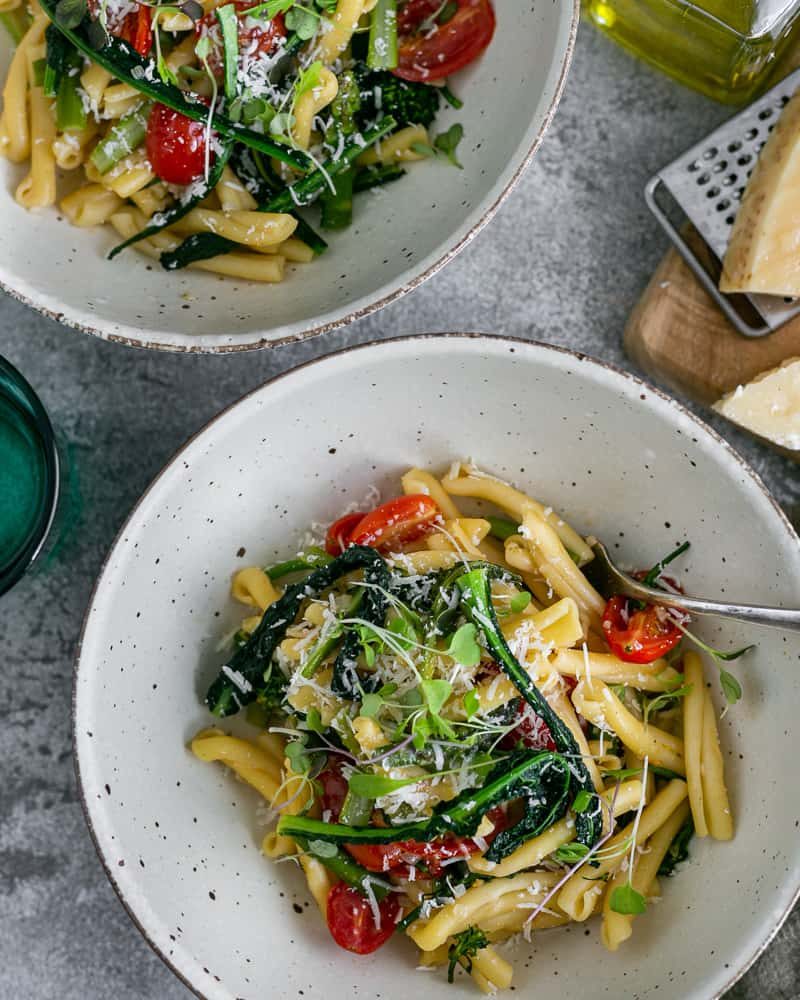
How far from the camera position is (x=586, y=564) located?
1.87m

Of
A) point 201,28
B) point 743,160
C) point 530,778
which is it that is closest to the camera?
point 530,778

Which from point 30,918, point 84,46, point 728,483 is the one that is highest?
point 84,46

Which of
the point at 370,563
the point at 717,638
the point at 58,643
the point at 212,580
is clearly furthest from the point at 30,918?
the point at 717,638

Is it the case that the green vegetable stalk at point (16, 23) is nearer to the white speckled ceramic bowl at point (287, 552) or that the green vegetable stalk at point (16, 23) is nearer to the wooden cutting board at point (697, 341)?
the white speckled ceramic bowl at point (287, 552)

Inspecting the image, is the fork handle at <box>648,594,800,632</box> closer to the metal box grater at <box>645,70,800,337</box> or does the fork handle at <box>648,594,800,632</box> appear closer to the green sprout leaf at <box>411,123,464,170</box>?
the metal box grater at <box>645,70,800,337</box>

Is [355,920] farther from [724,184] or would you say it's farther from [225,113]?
[724,184]

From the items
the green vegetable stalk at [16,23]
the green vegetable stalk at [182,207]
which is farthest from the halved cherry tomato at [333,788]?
the green vegetable stalk at [16,23]

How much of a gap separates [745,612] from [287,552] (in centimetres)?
76

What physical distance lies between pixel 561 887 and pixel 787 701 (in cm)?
44

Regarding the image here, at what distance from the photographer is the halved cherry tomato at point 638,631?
1.73 metres

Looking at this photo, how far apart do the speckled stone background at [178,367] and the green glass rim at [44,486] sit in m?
0.17

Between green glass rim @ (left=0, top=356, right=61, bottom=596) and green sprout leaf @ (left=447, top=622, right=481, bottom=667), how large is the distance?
781 mm

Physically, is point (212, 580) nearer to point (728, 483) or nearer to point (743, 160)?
point (728, 483)

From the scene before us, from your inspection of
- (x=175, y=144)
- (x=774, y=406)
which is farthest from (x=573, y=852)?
(x=175, y=144)
